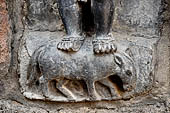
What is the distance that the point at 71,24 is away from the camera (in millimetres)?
1279

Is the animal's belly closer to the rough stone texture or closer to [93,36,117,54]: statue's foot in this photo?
[93,36,117,54]: statue's foot

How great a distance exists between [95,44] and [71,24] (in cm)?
11

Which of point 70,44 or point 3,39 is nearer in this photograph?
point 70,44

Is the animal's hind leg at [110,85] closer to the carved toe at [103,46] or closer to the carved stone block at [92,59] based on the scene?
the carved stone block at [92,59]

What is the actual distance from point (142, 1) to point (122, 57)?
22cm

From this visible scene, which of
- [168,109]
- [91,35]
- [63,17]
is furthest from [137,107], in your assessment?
[63,17]

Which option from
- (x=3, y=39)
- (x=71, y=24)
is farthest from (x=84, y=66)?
(x=3, y=39)

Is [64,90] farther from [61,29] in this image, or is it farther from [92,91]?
[61,29]

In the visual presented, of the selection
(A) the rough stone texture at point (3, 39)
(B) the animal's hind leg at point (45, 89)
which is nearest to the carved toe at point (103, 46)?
(B) the animal's hind leg at point (45, 89)

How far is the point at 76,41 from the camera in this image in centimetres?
127

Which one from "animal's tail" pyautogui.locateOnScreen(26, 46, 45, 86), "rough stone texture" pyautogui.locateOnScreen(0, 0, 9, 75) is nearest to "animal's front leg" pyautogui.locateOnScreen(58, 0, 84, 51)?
"animal's tail" pyautogui.locateOnScreen(26, 46, 45, 86)

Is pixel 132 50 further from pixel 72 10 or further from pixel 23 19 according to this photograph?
pixel 23 19

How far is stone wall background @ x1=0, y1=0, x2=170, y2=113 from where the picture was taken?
1.33m

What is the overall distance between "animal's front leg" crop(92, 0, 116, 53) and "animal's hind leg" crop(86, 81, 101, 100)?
0.40 feet
